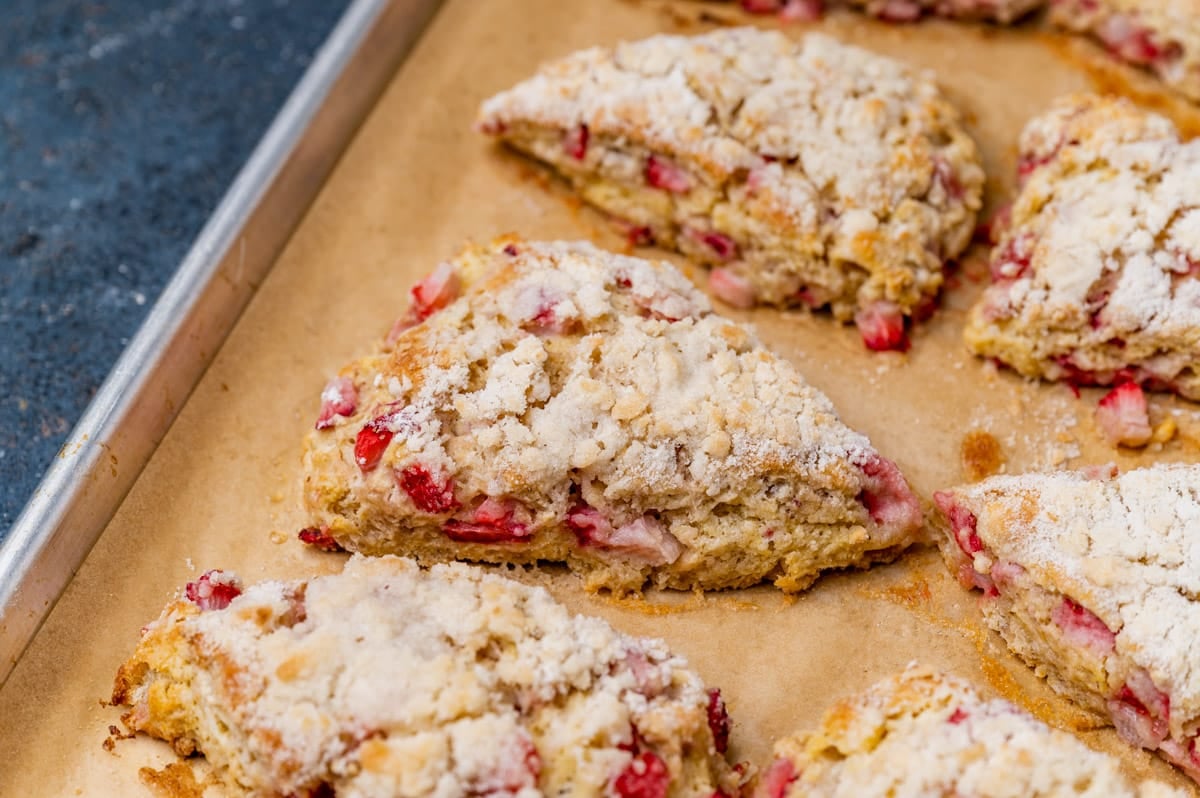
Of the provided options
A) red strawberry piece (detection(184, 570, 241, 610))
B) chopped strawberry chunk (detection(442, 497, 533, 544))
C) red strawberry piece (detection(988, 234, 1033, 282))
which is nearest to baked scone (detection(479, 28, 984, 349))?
red strawberry piece (detection(988, 234, 1033, 282))

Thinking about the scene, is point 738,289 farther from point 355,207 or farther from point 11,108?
point 11,108

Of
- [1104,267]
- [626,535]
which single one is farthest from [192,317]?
[1104,267]

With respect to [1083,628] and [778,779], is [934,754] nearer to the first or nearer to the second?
[778,779]

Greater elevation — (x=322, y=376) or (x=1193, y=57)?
(x=1193, y=57)

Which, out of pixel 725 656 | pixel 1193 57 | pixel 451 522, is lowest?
pixel 725 656

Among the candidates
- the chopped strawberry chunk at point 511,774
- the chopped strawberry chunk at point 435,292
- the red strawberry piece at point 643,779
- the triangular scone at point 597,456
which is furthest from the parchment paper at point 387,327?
the chopped strawberry chunk at point 511,774

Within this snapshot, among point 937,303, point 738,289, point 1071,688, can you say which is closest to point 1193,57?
point 937,303

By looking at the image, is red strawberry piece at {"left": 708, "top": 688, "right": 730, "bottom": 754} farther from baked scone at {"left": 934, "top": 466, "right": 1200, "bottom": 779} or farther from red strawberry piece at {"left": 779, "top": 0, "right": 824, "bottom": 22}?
red strawberry piece at {"left": 779, "top": 0, "right": 824, "bottom": 22}
